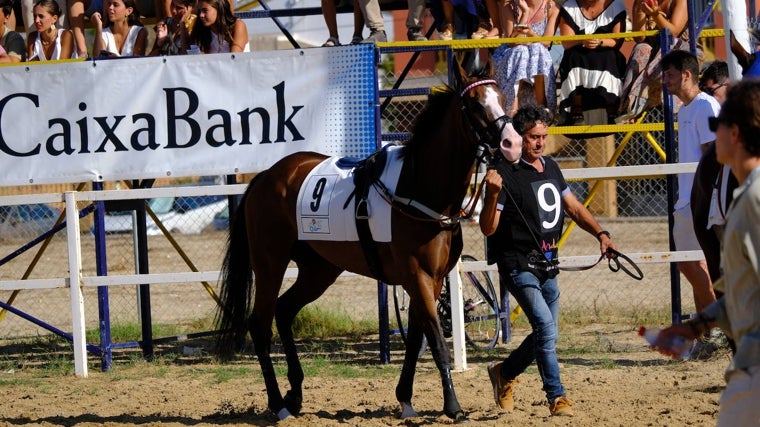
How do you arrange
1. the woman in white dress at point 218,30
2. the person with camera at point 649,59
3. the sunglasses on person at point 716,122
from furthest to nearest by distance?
the woman in white dress at point 218,30, the person with camera at point 649,59, the sunglasses on person at point 716,122

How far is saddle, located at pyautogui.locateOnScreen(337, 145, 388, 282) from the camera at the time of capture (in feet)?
22.7

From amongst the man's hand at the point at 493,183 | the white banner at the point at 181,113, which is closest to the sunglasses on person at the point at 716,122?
the man's hand at the point at 493,183

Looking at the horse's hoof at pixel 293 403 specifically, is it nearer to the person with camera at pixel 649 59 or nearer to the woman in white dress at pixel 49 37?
the person with camera at pixel 649 59

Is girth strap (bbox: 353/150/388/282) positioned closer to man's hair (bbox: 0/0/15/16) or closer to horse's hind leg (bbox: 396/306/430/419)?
horse's hind leg (bbox: 396/306/430/419)

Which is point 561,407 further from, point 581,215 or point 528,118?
point 528,118

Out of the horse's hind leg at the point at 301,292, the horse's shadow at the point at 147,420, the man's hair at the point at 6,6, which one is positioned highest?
the man's hair at the point at 6,6

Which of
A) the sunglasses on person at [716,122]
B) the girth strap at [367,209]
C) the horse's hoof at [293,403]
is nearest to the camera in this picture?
the sunglasses on person at [716,122]

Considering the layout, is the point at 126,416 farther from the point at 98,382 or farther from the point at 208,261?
the point at 208,261

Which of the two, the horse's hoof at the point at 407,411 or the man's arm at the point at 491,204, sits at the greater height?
the man's arm at the point at 491,204

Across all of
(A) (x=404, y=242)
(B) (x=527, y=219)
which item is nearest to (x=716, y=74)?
(B) (x=527, y=219)

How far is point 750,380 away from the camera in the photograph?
345 centimetres

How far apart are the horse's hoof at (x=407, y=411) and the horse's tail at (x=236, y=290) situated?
61.0 inches

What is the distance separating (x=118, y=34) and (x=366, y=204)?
15.1ft

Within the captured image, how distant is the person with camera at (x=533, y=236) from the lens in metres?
6.30
